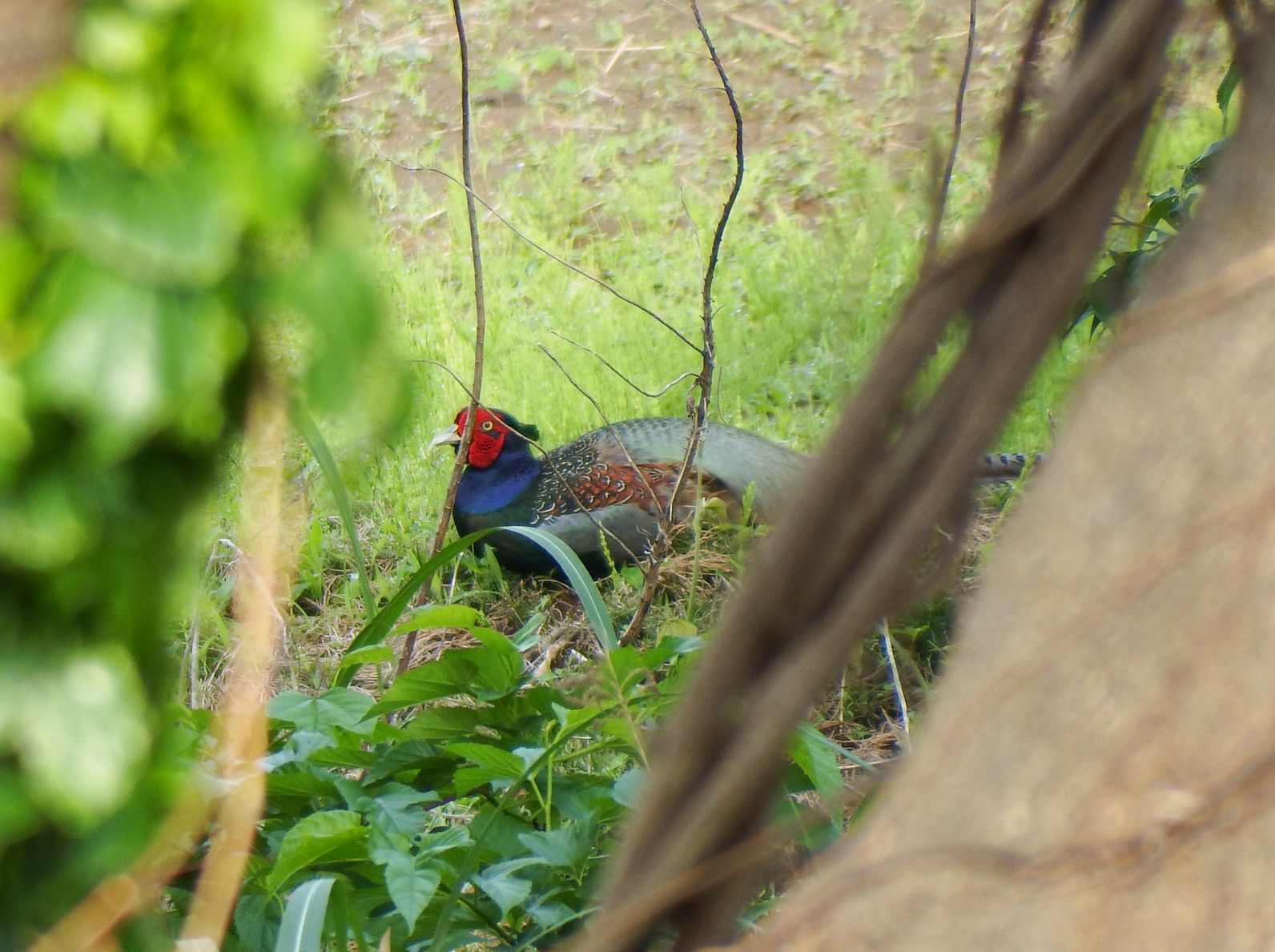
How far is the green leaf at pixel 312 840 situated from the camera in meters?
1.40

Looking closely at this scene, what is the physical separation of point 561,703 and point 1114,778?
1.31 m

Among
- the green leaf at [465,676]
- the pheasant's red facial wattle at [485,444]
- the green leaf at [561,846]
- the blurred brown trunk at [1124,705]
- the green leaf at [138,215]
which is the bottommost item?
the pheasant's red facial wattle at [485,444]

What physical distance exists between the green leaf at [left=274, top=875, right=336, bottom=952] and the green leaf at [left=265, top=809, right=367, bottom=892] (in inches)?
2.7

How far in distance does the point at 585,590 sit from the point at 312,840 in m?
0.51

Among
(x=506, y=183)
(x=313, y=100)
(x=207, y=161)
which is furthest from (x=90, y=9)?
(x=506, y=183)

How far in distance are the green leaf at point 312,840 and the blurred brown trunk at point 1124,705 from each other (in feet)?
3.03

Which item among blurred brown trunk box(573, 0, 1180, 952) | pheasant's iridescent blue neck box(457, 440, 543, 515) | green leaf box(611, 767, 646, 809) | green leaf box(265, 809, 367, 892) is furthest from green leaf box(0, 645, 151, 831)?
pheasant's iridescent blue neck box(457, 440, 543, 515)

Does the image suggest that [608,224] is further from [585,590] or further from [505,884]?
[505,884]

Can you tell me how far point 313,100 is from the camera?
4.58 ft

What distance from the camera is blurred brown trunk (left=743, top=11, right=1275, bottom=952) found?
0.54 meters

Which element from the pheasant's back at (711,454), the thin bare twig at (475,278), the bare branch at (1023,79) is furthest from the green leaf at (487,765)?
the pheasant's back at (711,454)

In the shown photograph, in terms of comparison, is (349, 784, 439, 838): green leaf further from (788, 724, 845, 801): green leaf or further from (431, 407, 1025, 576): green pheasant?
(431, 407, 1025, 576): green pheasant

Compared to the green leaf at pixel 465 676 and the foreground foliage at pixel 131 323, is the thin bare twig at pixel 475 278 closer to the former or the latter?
the green leaf at pixel 465 676

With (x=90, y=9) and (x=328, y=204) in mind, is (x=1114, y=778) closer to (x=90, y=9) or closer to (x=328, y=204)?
(x=328, y=204)
